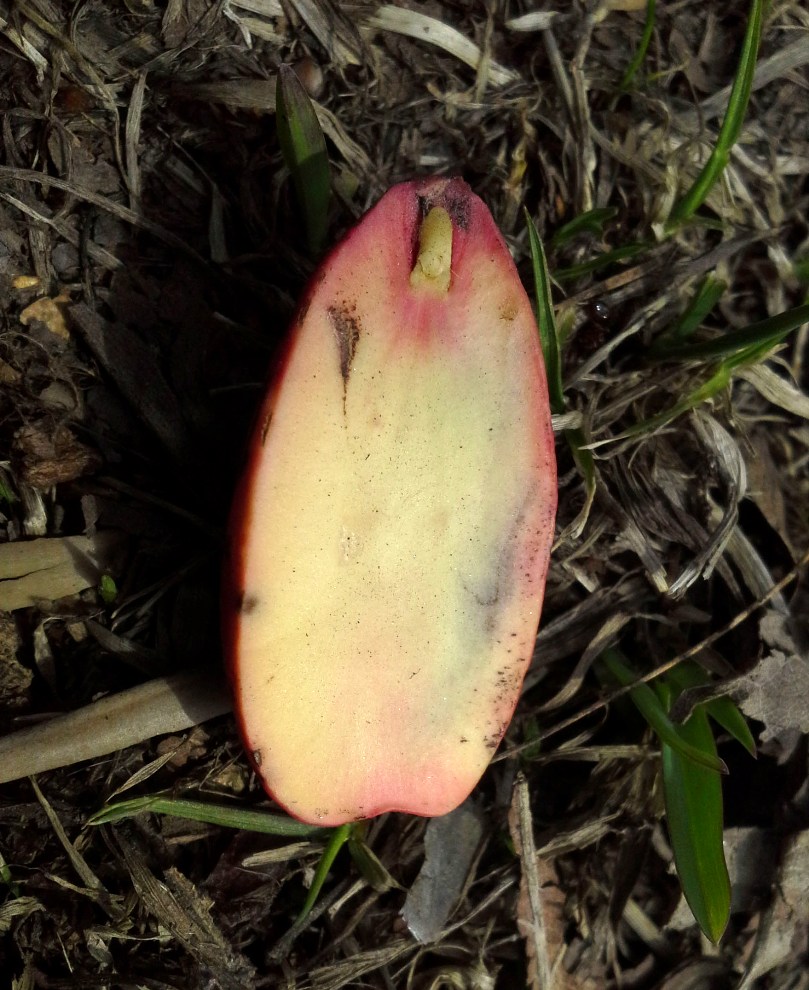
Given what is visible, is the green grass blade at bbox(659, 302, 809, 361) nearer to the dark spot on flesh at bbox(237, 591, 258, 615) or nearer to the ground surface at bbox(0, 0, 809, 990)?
the ground surface at bbox(0, 0, 809, 990)

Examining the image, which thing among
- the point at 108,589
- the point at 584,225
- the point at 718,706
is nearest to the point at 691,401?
the point at 584,225

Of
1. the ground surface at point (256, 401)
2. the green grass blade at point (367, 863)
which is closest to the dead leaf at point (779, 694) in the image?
the ground surface at point (256, 401)

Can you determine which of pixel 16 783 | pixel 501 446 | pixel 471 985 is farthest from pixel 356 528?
pixel 471 985

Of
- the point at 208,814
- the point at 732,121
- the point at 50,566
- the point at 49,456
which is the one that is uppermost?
the point at 732,121

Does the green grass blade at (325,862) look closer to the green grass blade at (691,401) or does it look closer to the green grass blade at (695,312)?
the green grass blade at (691,401)

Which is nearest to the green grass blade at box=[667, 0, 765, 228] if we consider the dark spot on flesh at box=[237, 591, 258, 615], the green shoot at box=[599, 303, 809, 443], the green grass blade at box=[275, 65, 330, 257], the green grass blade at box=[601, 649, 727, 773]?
the green shoot at box=[599, 303, 809, 443]

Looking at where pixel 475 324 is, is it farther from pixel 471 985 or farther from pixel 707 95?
pixel 471 985

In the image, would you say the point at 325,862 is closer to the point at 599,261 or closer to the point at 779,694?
the point at 779,694
